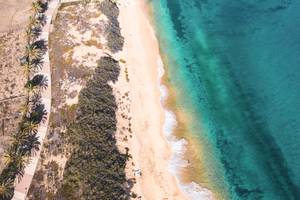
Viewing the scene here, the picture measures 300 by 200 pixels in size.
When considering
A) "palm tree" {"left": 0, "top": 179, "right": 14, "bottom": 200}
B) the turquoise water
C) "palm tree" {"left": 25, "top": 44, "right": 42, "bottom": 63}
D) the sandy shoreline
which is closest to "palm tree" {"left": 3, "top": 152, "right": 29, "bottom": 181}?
"palm tree" {"left": 0, "top": 179, "right": 14, "bottom": 200}

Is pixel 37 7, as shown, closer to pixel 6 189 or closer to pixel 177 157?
pixel 6 189

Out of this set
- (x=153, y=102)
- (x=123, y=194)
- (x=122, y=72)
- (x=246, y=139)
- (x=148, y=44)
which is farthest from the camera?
(x=148, y=44)

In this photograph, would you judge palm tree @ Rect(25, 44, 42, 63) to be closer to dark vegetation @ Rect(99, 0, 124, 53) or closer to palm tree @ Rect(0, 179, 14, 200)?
dark vegetation @ Rect(99, 0, 124, 53)

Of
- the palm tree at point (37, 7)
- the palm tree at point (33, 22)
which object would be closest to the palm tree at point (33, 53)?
the palm tree at point (33, 22)

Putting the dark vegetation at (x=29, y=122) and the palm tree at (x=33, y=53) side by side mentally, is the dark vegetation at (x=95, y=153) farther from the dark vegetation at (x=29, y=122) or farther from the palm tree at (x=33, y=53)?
the palm tree at (x=33, y=53)

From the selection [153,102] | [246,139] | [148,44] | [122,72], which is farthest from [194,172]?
[148,44]

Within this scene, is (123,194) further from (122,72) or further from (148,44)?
(148,44)

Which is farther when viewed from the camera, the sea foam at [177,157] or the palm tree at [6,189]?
the sea foam at [177,157]
